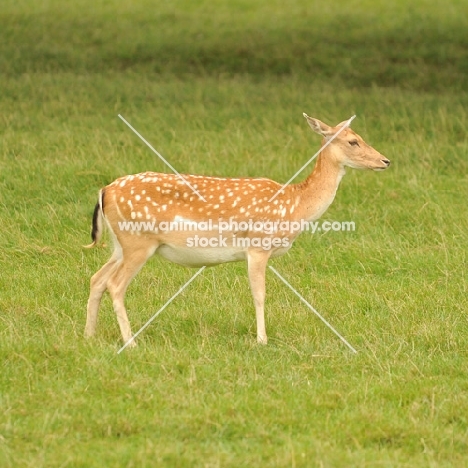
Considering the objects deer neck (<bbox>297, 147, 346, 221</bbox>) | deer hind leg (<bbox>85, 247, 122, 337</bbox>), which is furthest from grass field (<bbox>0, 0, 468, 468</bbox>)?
deer neck (<bbox>297, 147, 346, 221</bbox>)

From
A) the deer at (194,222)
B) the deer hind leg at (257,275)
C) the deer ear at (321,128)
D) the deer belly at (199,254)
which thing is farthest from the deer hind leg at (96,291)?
the deer ear at (321,128)

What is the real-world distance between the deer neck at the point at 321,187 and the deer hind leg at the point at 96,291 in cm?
129

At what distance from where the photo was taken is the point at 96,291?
7336 mm

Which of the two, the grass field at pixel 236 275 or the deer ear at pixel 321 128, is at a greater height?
the deer ear at pixel 321 128

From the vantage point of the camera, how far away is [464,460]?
5430mm

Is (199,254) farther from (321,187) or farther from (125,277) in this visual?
(321,187)

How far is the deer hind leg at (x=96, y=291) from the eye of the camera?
7.27 metres

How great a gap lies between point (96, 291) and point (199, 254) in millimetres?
736

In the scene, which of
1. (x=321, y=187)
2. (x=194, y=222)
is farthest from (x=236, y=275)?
(x=194, y=222)

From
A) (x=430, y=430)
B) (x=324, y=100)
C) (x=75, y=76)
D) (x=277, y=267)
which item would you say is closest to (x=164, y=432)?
(x=430, y=430)

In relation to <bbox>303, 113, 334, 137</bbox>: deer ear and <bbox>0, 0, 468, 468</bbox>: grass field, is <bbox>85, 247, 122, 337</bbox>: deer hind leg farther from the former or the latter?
<bbox>303, 113, 334, 137</bbox>: deer ear

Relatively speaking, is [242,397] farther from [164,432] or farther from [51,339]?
[51,339]

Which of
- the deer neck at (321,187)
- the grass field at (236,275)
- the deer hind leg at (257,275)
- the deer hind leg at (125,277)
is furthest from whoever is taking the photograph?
the deer neck at (321,187)

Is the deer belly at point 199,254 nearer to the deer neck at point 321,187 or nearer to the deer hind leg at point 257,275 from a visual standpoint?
the deer hind leg at point 257,275
